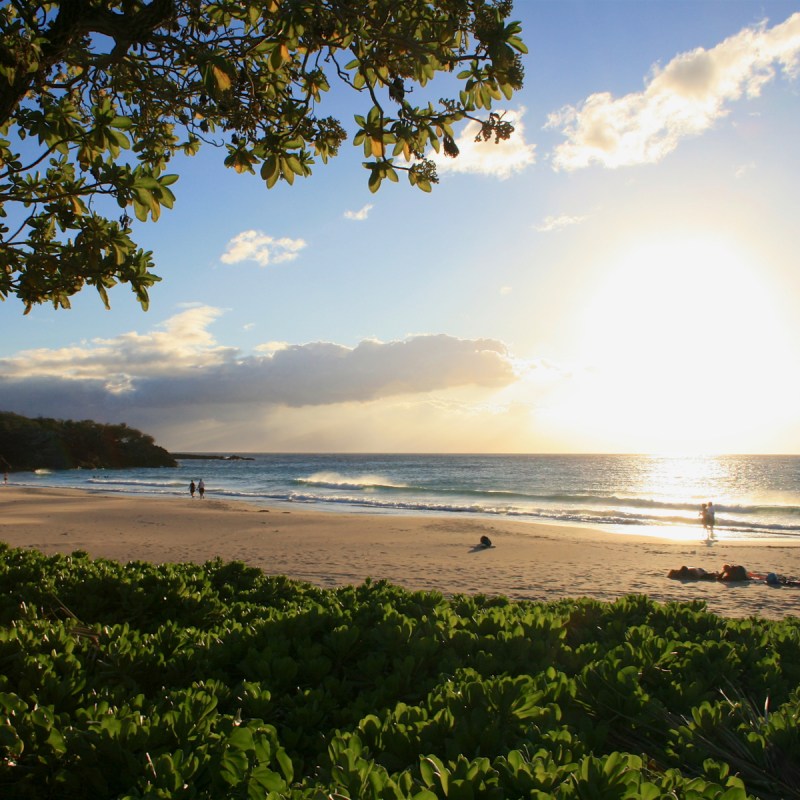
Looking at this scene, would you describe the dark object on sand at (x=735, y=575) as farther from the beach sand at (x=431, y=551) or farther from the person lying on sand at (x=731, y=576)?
the beach sand at (x=431, y=551)

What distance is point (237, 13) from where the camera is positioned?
4.14 m

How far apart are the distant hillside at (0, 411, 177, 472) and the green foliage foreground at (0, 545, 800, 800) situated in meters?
89.3

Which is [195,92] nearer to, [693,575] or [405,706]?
[405,706]

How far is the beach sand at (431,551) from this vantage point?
11.4 m

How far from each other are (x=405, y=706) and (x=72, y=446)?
106 m

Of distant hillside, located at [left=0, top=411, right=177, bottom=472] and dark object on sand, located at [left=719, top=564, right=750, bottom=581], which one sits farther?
distant hillside, located at [left=0, top=411, right=177, bottom=472]

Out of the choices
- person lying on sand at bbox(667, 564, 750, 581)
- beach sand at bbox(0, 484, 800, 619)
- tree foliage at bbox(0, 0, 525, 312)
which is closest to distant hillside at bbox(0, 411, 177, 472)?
beach sand at bbox(0, 484, 800, 619)

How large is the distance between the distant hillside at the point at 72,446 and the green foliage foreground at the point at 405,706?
293ft

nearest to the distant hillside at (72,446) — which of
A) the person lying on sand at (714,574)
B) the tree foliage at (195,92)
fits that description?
the person lying on sand at (714,574)

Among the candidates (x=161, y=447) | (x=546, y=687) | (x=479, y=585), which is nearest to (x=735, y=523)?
(x=479, y=585)

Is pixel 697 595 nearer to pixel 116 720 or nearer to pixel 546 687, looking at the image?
pixel 546 687

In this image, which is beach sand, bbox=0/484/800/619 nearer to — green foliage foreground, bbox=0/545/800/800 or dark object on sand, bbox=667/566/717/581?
dark object on sand, bbox=667/566/717/581

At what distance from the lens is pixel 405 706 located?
2.07 metres

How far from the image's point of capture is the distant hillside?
282ft
